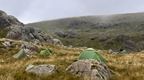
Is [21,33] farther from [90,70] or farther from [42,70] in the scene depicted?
[90,70]

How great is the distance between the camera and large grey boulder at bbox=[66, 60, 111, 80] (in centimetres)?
1783

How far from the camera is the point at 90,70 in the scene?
18.3 m

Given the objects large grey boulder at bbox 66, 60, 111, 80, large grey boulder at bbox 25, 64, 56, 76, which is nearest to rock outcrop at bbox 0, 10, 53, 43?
large grey boulder at bbox 25, 64, 56, 76

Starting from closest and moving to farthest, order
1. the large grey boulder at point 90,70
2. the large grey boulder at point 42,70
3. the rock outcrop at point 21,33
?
the large grey boulder at point 90,70
the large grey boulder at point 42,70
the rock outcrop at point 21,33

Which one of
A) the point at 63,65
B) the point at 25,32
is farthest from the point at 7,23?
the point at 63,65

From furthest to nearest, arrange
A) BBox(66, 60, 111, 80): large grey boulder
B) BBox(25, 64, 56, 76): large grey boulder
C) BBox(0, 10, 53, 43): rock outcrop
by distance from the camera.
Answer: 1. BBox(0, 10, 53, 43): rock outcrop
2. BBox(25, 64, 56, 76): large grey boulder
3. BBox(66, 60, 111, 80): large grey boulder

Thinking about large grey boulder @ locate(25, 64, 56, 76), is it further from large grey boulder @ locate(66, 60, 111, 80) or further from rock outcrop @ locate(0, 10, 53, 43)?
rock outcrop @ locate(0, 10, 53, 43)

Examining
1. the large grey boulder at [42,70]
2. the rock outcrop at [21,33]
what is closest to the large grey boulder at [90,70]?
the large grey boulder at [42,70]

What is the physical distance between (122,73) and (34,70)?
4949 mm

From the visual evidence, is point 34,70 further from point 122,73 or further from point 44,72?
point 122,73

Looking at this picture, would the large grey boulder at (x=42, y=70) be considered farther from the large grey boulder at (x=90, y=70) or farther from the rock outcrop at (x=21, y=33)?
the rock outcrop at (x=21, y=33)

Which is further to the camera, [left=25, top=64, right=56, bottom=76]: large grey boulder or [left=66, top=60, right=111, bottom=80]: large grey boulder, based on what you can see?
[left=25, top=64, right=56, bottom=76]: large grey boulder

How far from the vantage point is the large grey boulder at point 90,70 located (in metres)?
17.8

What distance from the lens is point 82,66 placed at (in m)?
18.9
